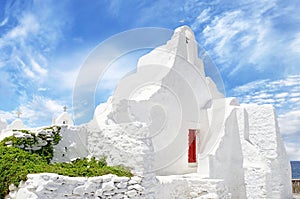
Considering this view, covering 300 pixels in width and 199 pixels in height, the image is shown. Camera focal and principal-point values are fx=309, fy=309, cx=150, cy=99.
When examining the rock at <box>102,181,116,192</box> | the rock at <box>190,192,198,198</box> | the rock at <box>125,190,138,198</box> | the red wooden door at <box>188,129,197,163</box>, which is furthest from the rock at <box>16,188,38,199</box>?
the red wooden door at <box>188,129,197,163</box>

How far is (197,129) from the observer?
1539cm

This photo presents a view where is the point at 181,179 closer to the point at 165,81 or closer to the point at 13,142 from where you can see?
the point at 165,81

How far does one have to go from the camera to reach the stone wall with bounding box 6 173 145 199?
6.92 metres

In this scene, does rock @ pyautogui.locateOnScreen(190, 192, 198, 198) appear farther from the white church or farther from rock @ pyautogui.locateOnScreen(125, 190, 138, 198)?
rock @ pyautogui.locateOnScreen(125, 190, 138, 198)

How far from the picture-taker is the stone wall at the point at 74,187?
22.7ft

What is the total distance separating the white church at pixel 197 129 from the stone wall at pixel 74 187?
3.61m

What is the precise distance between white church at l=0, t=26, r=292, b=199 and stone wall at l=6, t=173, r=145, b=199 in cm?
361

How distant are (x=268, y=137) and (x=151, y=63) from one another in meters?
6.69

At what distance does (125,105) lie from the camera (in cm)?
1138

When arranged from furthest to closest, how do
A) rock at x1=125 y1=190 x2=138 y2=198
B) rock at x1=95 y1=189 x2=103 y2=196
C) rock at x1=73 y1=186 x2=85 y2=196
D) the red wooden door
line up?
the red wooden door < rock at x1=125 y1=190 x2=138 y2=198 < rock at x1=95 y1=189 x2=103 y2=196 < rock at x1=73 y1=186 x2=85 y2=196

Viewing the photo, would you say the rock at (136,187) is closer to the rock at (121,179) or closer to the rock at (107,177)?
the rock at (121,179)

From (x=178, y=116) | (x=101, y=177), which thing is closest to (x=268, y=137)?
(x=178, y=116)

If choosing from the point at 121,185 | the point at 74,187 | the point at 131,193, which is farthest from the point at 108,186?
the point at 74,187

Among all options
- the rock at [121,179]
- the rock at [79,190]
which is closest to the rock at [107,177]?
the rock at [121,179]
